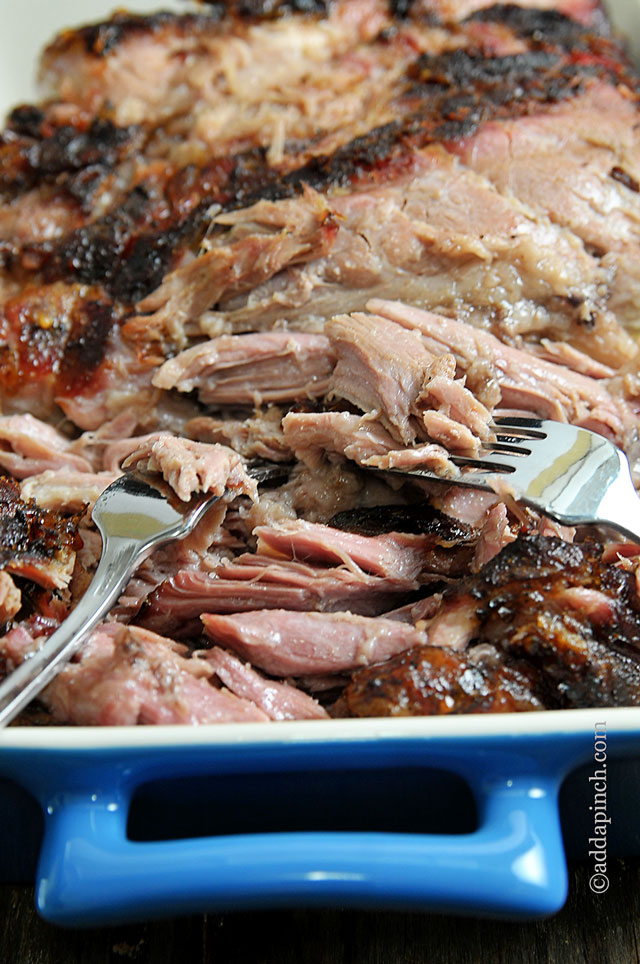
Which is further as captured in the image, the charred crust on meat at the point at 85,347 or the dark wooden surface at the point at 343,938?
the charred crust on meat at the point at 85,347

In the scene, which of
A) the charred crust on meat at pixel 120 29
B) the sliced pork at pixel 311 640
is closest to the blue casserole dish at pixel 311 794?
the sliced pork at pixel 311 640

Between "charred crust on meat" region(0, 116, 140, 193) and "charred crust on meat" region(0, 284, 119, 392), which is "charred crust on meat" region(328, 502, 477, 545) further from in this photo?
"charred crust on meat" region(0, 116, 140, 193)

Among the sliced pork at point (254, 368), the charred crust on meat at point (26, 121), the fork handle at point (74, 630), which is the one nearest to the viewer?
the fork handle at point (74, 630)

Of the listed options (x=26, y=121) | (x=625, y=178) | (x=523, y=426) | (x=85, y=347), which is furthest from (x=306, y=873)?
(x=26, y=121)

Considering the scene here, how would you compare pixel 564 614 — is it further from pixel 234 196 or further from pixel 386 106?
pixel 386 106

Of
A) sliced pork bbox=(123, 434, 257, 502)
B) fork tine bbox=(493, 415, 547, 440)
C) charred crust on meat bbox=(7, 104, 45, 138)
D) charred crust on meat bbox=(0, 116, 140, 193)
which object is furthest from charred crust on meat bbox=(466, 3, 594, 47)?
sliced pork bbox=(123, 434, 257, 502)

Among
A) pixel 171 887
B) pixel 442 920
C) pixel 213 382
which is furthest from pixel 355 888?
pixel 213 382

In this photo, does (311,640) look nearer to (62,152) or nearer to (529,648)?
(529,648)

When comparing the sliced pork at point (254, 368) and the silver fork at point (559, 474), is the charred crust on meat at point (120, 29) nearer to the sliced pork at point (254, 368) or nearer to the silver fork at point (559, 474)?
the sliced pork at point (254, 368)

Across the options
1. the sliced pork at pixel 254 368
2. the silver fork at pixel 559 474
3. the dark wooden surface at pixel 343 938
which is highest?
the sliced pork at pixel 254 368
